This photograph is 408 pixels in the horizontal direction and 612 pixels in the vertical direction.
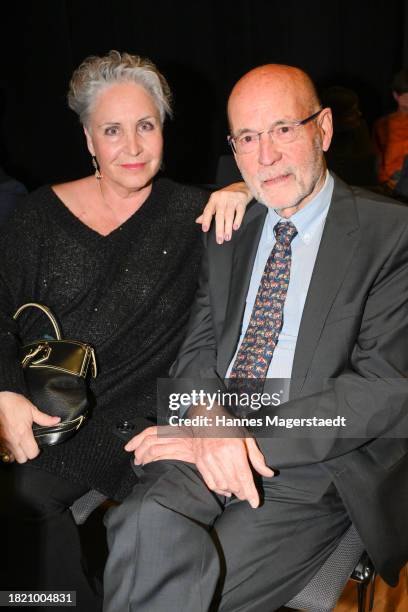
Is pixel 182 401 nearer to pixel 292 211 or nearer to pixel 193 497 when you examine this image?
pixel 193 497

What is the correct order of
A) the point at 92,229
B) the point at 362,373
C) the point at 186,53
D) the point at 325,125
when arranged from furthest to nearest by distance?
1. the point at 186,53
2. the point at 92,229
3. the point at 325,125
4. the point at 362,373

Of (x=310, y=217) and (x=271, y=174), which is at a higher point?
(x=271, y=174)

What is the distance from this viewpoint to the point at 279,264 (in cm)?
194

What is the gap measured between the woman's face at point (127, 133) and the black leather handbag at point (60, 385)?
55 centimetres

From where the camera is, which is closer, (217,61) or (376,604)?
(376,604)

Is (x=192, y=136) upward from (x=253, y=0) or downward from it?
downward

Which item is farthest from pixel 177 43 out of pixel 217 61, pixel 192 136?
pixel 192 136

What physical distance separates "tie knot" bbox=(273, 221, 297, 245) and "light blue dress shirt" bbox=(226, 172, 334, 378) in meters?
0.01

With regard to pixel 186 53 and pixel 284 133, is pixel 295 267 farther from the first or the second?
pixel 186 53

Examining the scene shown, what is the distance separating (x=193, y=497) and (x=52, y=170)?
5.07 meters

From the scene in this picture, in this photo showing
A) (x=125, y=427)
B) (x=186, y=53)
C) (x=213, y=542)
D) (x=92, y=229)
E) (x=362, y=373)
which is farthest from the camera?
(x=186, y=53)

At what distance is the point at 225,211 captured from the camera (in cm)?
210

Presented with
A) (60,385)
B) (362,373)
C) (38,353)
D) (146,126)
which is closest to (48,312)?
(38,353)

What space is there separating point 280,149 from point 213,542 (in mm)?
988
